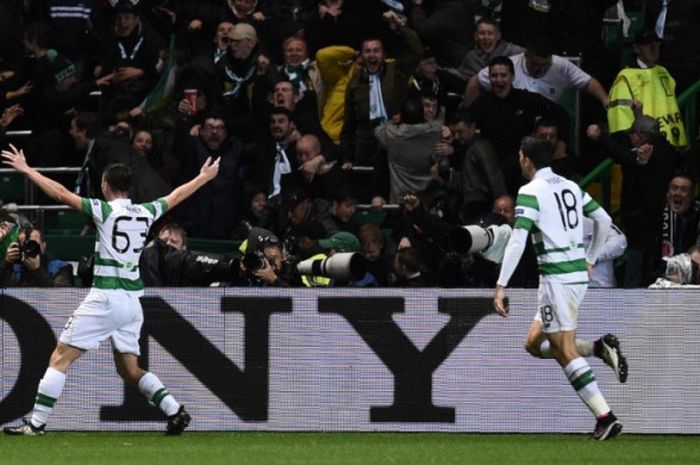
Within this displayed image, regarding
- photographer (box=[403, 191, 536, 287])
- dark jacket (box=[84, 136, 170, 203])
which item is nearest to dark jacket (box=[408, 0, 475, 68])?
dark jacket (box=[84, 136, 170, 203])

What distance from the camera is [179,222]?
19.5 meters

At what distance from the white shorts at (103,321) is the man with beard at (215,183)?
16.2ft

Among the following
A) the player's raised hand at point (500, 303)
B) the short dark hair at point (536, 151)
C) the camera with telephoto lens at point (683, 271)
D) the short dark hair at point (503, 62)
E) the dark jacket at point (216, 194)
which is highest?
the short dark hair at point (536, 151)

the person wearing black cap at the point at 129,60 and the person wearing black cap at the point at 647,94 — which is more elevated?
the person wearing black cap at the point at 647,94

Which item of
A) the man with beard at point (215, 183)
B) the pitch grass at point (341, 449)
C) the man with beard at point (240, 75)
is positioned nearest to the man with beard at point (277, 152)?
the man with beard at point (215, 183)

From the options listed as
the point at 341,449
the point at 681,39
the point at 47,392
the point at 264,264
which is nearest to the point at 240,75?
the point at 264,264

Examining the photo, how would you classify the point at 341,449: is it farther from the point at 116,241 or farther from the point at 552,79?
the point at 552,79

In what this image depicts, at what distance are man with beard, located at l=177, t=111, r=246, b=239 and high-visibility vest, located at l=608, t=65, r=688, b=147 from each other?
154 inches

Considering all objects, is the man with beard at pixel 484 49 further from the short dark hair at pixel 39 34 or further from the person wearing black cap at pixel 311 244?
the short dark hair at pixel 39 34

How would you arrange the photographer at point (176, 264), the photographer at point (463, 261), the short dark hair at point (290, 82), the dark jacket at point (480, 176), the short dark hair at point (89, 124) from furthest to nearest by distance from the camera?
the short dark hair at point (89, 124) → the short dark hair at point (290, 82) → the dark jacket at point (480, 176) → the photographer at point (176, 264) → the photographer at point (463, 261)

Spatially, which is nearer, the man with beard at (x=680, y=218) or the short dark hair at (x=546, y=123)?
the man with beard at (x=680, y=218)

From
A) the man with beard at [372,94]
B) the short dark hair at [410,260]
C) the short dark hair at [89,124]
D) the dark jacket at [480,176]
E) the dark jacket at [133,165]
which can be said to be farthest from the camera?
the short dark hair at [89,124]

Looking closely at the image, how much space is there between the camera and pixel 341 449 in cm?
1339

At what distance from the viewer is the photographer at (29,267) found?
16.0 metres
